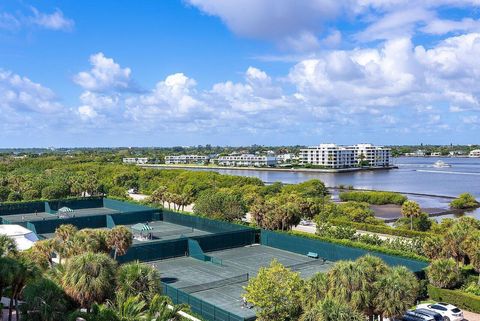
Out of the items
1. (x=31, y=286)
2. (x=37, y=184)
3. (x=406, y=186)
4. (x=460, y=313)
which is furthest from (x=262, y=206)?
(x=406, y=186)

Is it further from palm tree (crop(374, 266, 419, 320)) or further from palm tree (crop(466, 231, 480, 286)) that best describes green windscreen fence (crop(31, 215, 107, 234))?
palm tree (crop(466, 231, 480, 286))

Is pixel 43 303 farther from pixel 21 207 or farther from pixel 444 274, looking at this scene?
pixel 21 207

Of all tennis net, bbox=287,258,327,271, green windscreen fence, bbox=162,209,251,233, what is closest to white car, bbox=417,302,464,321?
tennis net, bbox=287,258,327,271

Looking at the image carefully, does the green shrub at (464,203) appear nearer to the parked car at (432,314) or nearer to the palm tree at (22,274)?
the parked car at (432,314)

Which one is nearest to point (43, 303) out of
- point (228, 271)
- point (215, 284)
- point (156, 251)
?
point (215, 284)

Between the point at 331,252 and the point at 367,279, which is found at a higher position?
the point at 367,279

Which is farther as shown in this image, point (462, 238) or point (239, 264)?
point (239, 264)

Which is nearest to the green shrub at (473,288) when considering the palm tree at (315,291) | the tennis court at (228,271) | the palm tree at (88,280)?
the tennis court at (228,271)

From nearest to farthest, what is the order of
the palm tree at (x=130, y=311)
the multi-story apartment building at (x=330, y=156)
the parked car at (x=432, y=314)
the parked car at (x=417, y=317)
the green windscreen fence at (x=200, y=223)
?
the palm tree at (x=130, y=311)
the parked car at (x=417, y=317)
the parked car at (x=432, y=314)
the green windscreen fence at (x=200, y=223)
the multi-story apartment building at (x=330, y=156)

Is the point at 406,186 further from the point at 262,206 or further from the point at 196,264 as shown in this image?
the point at 196,264
